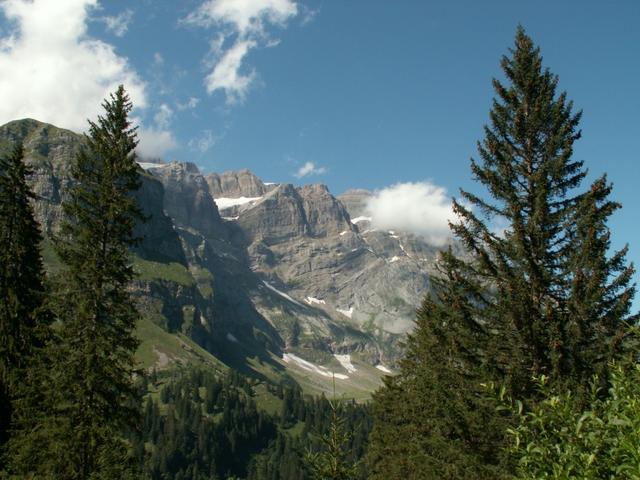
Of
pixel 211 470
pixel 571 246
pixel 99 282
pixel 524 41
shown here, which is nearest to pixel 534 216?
pixel 571 246

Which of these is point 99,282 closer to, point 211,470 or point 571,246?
point 571,246

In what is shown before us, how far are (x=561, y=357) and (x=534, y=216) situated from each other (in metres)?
4.39

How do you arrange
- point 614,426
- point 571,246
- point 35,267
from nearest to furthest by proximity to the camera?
point 614,426 < point 571,246 < point 35,267

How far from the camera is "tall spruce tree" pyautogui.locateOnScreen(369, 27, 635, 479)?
1430 cm

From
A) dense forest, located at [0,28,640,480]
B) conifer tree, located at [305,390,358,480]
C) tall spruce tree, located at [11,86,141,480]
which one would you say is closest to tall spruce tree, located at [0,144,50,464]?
dense forest, located at [0,28,640,480]

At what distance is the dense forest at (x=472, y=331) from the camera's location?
13398 millimetres

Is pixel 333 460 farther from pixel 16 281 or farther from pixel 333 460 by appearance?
pixel 16 281

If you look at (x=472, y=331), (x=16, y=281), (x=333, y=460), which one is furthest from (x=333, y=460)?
(x=16, y=281)

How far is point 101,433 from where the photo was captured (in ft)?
66.6

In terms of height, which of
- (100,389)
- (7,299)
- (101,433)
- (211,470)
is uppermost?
(7,299)

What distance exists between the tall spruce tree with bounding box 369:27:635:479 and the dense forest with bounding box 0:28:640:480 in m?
0.05

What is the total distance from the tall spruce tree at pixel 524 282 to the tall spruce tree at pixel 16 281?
2133cm

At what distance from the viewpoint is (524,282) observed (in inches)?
603

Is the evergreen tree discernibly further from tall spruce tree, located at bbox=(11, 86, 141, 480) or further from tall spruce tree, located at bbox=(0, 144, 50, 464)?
tall spruce tree, located at bbox=(0, 144, 50, 464)
